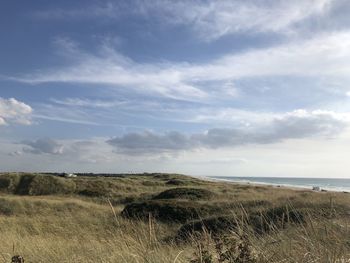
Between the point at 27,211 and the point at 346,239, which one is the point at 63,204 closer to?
the point at 27,211

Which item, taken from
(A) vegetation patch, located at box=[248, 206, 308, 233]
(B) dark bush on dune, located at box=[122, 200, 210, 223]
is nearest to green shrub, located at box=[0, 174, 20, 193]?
(B) dark bush on dune, located at box=[122, 200, 210, 223]

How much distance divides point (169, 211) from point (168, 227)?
3.59m

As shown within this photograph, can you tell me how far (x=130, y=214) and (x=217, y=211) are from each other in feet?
13.0

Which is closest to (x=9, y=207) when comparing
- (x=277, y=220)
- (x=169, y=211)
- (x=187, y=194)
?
(x=169, y=211)

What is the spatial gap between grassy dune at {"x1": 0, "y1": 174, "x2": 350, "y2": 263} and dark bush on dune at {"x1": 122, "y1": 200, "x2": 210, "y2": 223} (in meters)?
0.04

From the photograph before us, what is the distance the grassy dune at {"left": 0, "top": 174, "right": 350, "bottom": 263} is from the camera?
4945mm

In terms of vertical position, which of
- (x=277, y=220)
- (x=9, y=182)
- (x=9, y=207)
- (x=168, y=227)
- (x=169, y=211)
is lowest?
(x=9, y=207)

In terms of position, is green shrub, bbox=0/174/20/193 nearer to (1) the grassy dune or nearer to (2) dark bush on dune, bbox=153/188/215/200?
(1) the grassy dune

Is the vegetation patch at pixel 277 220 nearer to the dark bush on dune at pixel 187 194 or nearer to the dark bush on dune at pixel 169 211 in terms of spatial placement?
the dark bush on dune at pixel 169 211

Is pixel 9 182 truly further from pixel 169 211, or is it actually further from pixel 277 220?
pixel 277 220

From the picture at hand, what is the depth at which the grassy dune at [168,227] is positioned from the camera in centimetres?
495

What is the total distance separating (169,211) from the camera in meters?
21.8

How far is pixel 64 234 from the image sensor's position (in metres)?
13.6

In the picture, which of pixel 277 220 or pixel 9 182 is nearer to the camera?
pixel 277 220
